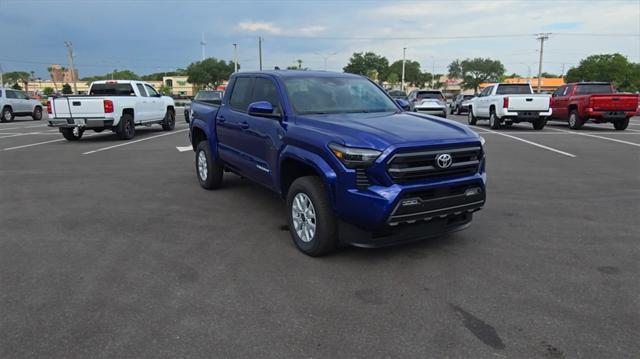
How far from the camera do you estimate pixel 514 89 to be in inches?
738

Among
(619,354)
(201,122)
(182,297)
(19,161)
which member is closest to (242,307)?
(182,297)

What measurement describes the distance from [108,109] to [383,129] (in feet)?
39.2

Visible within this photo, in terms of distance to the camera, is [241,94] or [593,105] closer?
[241,94]

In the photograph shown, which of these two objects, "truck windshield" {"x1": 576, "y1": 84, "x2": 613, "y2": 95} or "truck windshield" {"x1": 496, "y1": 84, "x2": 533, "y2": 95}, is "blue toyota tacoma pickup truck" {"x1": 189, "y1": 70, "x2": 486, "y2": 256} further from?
"truck windshield" {"x1": 576, "y1": 84, "x2": 613, "y2": 95}

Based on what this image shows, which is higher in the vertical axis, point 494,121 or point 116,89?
point 116,89

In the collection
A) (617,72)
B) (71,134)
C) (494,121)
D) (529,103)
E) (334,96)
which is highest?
(617,72)

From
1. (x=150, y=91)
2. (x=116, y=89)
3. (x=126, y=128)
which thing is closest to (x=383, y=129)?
(x=126, y=128)

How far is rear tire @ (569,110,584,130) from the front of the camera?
17719 millimetres

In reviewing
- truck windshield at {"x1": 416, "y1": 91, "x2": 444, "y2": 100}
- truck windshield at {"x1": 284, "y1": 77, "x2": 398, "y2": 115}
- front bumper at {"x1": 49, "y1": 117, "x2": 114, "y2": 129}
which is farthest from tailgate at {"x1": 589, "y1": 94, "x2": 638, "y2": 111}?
front bumper at {"x1": 49, "y1": 117, "x2": 114, "y2": 129}

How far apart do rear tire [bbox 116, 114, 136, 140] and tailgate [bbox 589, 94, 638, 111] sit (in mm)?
15818

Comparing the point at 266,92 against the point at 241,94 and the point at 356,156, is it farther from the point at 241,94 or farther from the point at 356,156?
the point at 356,156

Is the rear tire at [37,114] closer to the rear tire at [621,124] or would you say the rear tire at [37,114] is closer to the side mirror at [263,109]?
the side mirror at [263,109]

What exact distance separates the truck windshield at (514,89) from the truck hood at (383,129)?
50.2 ft

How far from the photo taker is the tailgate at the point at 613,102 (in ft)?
54.2
